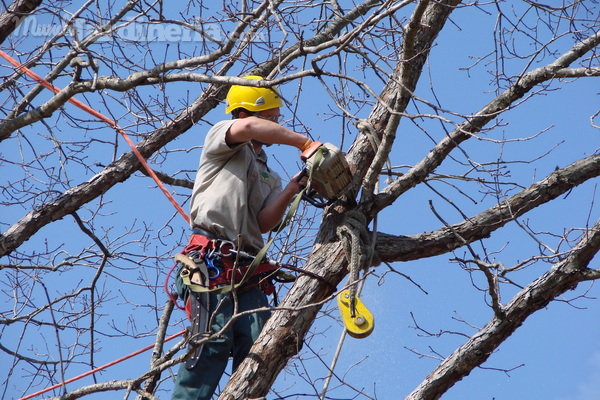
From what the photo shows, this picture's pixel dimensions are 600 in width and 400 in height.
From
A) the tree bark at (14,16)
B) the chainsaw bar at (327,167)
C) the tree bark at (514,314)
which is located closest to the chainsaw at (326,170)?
the chainsaw bar at (327,167)

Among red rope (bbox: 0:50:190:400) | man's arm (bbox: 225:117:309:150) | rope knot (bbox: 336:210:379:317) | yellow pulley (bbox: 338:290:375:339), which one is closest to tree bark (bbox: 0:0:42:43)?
red rope (bbox: 0:50:190:400)

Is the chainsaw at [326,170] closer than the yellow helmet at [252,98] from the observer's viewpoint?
Yes

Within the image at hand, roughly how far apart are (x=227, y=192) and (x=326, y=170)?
1.73 ft

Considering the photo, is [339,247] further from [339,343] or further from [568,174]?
[568,174]

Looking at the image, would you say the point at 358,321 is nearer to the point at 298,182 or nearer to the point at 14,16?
the point at 298,182

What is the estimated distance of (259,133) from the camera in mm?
3885

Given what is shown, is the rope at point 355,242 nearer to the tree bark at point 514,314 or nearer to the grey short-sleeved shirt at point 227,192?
the grey short-sleeved shirt at point 227,192

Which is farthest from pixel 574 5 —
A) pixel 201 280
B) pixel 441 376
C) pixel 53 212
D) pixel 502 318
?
pixel 53 212

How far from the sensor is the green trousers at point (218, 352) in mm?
3727

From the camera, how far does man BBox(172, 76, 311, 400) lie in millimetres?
3754

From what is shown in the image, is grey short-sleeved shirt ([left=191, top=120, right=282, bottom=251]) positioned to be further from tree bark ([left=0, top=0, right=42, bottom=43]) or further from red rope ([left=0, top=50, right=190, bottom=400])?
tree bark ([left=0, top=0, right=42, bottom=43])

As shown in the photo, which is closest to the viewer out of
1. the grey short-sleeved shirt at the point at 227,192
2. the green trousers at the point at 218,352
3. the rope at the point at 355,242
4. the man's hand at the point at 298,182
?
the green trousers at the point at 218,352

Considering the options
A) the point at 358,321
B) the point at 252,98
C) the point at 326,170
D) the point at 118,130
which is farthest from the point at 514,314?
the point at 118,130

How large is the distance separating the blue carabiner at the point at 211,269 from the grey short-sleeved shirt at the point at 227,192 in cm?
17
